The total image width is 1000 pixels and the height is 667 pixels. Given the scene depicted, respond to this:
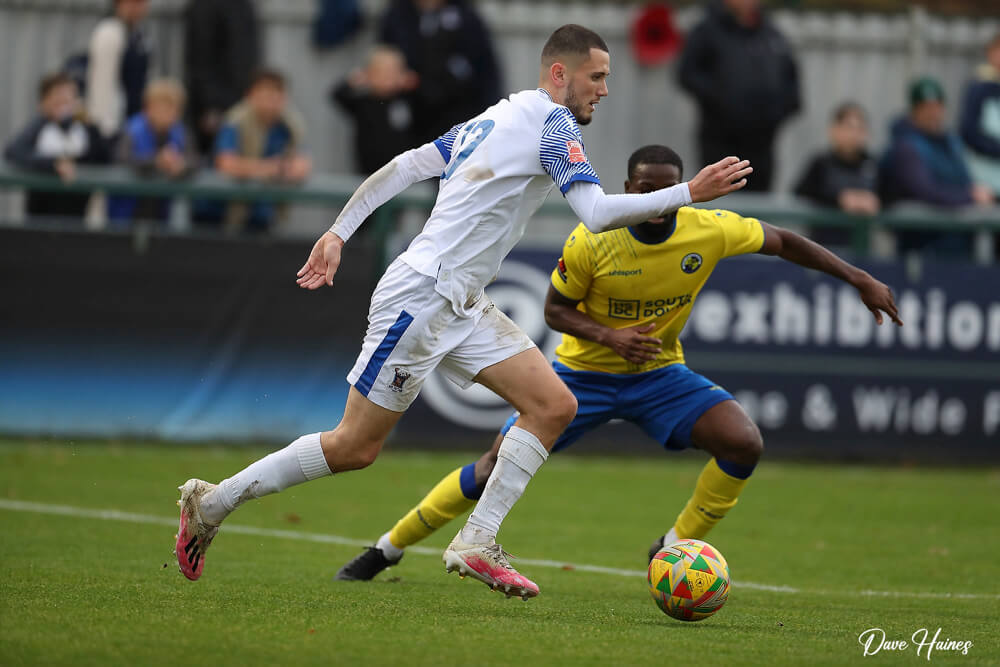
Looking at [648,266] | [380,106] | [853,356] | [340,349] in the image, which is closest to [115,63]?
[380,106]

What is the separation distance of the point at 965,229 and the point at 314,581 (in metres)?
9.46

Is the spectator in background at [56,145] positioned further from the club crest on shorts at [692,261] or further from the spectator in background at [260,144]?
the club crest on shorts at [692,261]

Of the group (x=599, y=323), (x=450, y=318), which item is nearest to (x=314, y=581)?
(x=450, y=318)

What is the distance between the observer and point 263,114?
42.6ft

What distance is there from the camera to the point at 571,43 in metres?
Result: 6.25

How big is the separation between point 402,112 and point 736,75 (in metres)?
3.36

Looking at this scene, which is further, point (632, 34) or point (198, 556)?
point (632, 34)

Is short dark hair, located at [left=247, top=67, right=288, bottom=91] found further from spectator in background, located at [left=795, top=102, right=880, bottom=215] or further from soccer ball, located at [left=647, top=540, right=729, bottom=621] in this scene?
soccer ball, located at [left=647, top=540, right=729, bottom=621]

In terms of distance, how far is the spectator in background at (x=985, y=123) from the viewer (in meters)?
14.8

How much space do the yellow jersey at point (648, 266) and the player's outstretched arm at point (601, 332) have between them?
81mm

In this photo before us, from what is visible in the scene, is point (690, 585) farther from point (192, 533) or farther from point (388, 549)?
point (192, 533)

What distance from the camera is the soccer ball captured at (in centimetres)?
598

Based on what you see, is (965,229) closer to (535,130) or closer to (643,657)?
(535,130)
